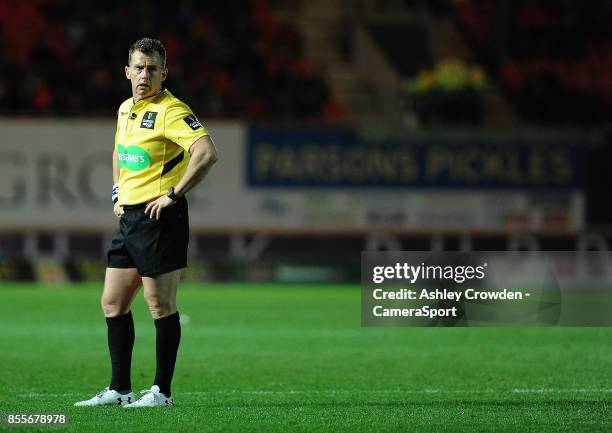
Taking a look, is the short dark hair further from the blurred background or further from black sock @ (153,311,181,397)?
the blurred background

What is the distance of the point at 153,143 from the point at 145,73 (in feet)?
1.25

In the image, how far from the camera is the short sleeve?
7262mm

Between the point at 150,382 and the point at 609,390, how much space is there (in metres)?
3.04

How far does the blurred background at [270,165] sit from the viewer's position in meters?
22.2

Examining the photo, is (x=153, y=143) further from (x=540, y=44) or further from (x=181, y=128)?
(x=540, y=44)

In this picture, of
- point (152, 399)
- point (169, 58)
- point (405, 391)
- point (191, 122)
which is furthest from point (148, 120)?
point (169, 58)

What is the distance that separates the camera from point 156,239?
24.0 feet

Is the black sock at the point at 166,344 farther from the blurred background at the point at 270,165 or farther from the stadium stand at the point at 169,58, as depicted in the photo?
the stadium stand at the point at 169,58

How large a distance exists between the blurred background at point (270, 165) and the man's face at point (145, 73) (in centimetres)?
1471

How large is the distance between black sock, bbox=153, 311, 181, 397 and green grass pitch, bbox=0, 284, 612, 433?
0.20 meters

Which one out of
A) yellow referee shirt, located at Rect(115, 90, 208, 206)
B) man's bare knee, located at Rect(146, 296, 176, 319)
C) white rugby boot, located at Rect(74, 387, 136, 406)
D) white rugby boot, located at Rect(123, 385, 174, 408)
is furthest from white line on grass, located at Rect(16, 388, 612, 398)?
yellow referee shirt, located at Rect(115, 90, 208, 206)

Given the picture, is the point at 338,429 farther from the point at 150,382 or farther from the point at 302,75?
the point at 302,75

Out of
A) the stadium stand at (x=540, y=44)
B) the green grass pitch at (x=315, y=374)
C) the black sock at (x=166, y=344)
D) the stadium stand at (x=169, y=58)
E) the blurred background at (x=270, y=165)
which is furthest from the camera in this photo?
the stadium stand at (x=540, y=44)

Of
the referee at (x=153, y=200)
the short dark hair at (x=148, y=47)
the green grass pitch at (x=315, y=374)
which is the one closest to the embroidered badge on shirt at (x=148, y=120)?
the referee at (x=153, y=200)
